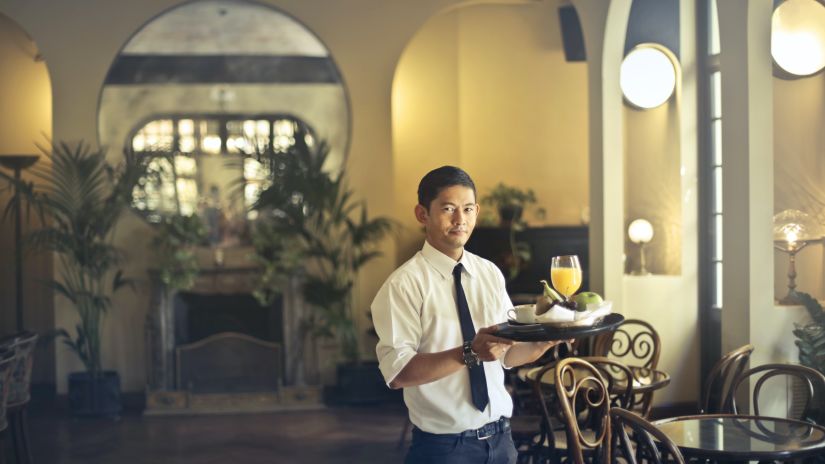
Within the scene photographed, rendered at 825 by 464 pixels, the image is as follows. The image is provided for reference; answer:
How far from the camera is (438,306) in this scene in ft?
8.39

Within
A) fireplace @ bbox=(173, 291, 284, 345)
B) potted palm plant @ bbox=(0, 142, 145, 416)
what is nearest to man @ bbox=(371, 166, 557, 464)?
potted palm plant @ bbox=(0, 142, 145, 416)

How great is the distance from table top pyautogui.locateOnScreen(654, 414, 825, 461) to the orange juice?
658mm

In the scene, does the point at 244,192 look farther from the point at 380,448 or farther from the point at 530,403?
the point at 530,403

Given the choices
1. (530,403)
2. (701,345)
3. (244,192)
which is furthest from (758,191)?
(244,192)

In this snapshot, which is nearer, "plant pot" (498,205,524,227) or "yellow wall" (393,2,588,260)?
"plant pot" (498,205,524,227)

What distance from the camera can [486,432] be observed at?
8.38 feet

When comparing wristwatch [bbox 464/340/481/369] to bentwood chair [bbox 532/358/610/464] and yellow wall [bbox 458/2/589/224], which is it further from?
yellow wall [bbox 458/2/589/224]

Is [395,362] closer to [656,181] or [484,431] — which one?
[484,431]

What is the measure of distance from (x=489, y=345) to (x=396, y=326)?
0.80 feet

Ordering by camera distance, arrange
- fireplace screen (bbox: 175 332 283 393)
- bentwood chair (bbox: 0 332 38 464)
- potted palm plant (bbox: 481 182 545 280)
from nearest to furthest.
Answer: bentwood chair (bbox: 0 332 38 464) < fireplace screen (bbox: 175 332 283 393) < potted palm plant (bbox: 481 182 545 280)

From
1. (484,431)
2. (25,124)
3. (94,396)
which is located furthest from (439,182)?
(25,124)

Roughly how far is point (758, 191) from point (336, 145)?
4705mm

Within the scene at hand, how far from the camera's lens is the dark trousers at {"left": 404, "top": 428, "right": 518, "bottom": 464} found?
→ 2.51 m

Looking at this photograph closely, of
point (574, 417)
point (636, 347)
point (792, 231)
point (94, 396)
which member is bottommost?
point (94, 396)
